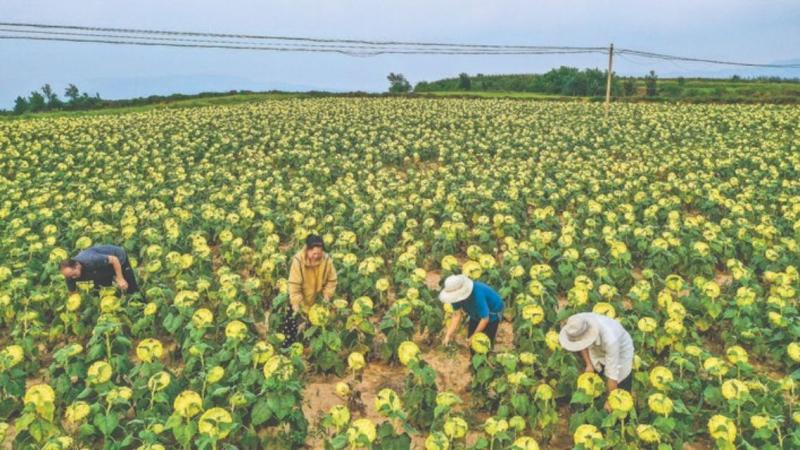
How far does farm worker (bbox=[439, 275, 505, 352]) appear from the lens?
5.82 metres

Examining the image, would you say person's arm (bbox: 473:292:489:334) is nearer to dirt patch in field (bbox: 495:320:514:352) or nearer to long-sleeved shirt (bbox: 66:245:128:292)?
dirt patch in field (bbox: 495:320:514:352)

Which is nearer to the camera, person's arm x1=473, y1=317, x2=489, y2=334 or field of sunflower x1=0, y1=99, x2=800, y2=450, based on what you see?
field of sunflower x1=0, y1=99, x2=800, y2=450

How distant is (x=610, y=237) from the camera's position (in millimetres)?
9117

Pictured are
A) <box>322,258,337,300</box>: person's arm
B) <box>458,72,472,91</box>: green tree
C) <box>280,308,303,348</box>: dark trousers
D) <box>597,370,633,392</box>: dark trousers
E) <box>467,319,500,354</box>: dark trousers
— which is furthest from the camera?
<box>458,72,472,91</box>: green tree

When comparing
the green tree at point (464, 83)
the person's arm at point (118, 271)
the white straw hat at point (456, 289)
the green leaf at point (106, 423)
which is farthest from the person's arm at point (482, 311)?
the green tree at point (464, 83)

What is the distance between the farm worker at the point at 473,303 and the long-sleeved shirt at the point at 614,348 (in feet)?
3.91

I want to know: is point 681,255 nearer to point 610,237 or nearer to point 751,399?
point 610,237

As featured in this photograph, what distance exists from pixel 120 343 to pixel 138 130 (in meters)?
21.7

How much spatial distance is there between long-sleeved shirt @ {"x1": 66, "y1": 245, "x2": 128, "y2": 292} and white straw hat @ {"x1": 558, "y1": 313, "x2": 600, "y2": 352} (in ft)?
17.7

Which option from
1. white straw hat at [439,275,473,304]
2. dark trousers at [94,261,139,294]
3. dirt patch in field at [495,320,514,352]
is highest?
white straw hat at [439,275,473,304]

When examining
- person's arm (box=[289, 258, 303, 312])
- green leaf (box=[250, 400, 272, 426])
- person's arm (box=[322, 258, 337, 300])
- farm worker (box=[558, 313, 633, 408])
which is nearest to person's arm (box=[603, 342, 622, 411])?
farm worker (box=[558, 313, 633, 408])

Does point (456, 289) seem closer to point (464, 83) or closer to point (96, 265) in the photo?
point (96, 265)

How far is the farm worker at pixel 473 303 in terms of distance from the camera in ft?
19.1

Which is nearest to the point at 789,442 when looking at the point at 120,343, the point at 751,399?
the point at 751,399
